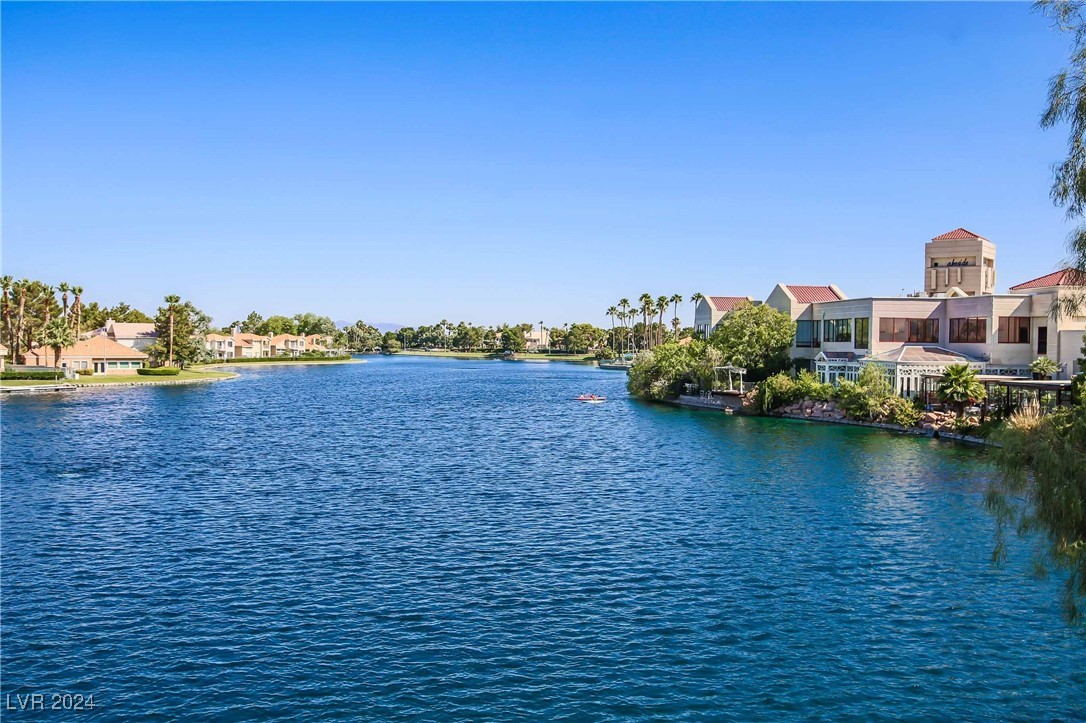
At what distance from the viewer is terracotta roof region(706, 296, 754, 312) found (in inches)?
3820

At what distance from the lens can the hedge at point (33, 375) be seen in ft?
343

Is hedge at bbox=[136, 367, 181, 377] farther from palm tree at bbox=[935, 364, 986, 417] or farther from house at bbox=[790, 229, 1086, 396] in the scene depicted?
palm tree at bbox=[935, 364, 986, 417]

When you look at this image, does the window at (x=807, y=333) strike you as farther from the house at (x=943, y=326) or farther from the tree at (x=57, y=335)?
the tree at (x=57, y=335)

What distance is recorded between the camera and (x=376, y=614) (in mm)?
20797

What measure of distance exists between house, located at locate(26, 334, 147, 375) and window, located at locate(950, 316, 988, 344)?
118733mm

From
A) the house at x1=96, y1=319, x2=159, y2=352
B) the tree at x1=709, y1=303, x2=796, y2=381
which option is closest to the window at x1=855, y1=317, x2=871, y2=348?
the tree at x1=709, y1=303, x2=796, y2=381

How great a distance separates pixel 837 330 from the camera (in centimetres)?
7306

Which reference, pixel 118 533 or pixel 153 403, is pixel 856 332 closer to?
pixel 118 533

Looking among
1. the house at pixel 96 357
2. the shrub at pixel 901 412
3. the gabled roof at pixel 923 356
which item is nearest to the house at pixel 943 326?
the gabled roof at pixel 923 356

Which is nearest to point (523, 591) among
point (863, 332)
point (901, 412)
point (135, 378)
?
point (901, 412)

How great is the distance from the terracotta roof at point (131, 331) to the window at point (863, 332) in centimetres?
13619

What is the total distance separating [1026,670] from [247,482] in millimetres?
34687

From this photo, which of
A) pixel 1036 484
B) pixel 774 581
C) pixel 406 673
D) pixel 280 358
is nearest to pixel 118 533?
pixel 406 673

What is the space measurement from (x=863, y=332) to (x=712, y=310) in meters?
29.2
